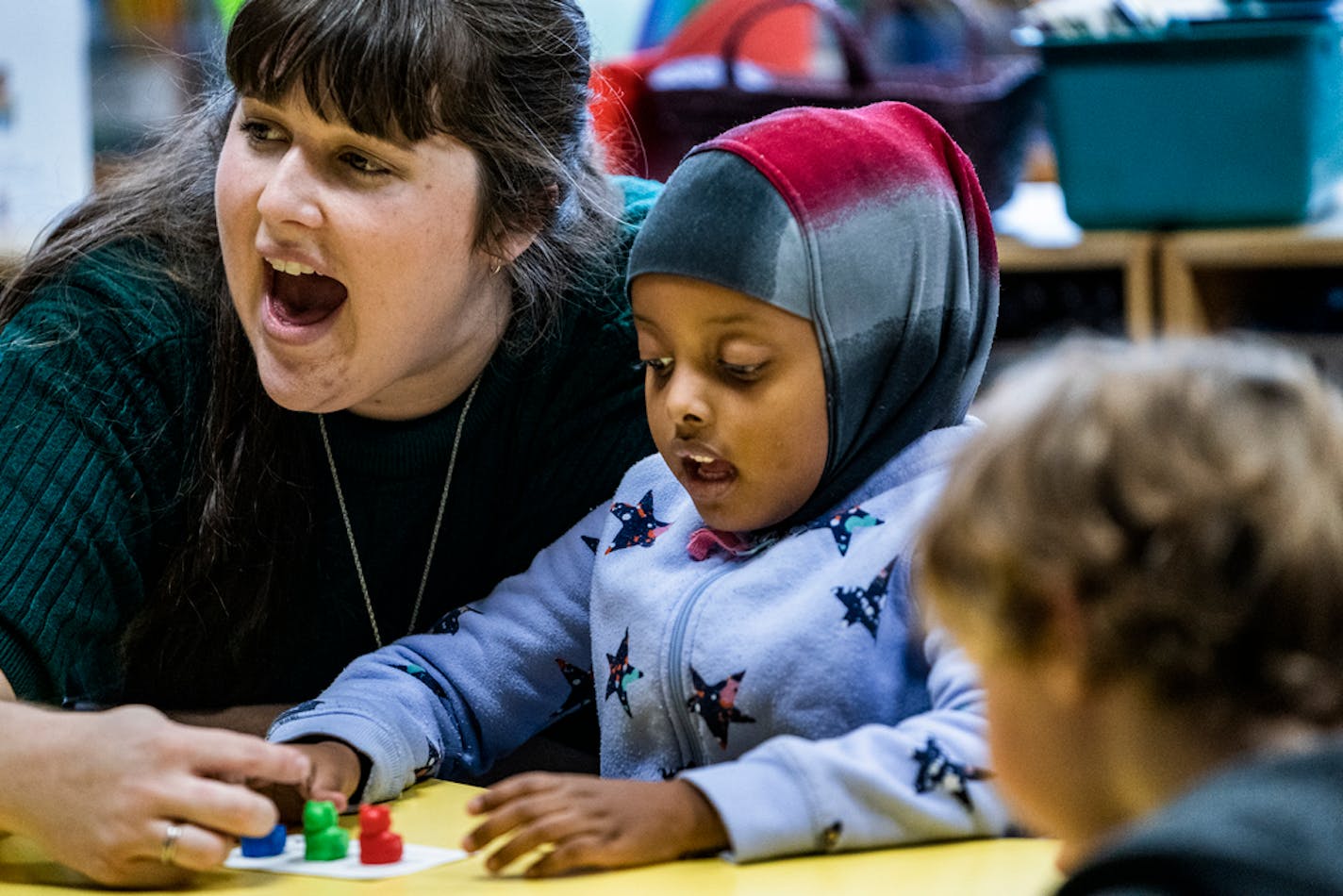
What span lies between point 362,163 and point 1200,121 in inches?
54.6

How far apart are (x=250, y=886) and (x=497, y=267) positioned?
0.61 meters

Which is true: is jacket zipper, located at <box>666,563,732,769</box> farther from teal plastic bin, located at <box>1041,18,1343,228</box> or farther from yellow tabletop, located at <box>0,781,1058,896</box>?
teal plastic bin, located at <box>1041,18,1343,228</box>

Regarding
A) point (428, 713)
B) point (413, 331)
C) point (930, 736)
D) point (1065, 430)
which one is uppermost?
point (1065, 430)

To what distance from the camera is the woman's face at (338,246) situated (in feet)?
4.33

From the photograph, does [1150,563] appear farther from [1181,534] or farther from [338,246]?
[338,246]

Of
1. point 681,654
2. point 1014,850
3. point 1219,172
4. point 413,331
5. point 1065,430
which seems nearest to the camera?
point 1065,430

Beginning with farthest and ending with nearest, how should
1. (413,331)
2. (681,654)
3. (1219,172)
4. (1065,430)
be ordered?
1. (1219,172)
2. (413,331)
3. (681,654)
4. (1065,430)

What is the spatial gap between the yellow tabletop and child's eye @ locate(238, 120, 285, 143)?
1.83ft

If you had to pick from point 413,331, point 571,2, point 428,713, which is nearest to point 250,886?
point 428,713

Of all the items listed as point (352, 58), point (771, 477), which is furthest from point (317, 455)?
point (771, 477)

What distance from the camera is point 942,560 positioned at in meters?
0.73

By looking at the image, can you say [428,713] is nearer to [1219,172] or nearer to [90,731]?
[90,731]

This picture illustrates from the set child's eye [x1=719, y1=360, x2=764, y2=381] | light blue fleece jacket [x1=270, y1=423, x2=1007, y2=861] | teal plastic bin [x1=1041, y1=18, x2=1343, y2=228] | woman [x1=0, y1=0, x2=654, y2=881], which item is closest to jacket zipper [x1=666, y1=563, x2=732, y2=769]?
light blue fleece jacket [x1=270, y1=423, x2=1007, y2=861]

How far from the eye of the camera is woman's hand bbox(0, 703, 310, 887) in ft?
3.27
